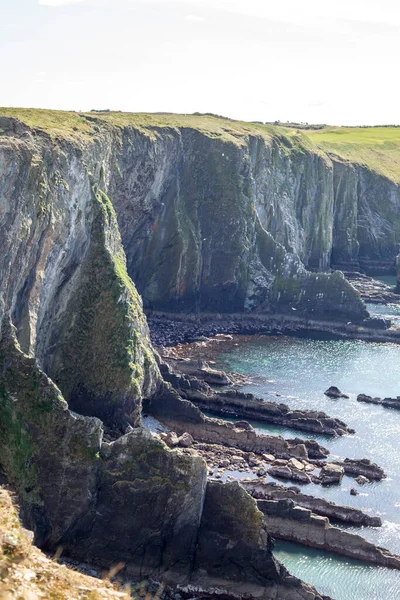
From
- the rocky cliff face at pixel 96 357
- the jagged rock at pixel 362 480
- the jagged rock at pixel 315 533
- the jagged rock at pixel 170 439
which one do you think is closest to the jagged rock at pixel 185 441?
the jagged rock at pixel 170 439

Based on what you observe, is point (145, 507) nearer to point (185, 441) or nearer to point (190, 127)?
point (185, 441)

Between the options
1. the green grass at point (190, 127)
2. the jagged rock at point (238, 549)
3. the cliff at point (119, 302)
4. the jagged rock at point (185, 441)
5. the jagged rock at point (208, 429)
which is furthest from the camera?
the green grass at point (190, 127)

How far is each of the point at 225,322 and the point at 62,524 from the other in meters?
68.8

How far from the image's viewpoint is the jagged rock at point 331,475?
67.2 m

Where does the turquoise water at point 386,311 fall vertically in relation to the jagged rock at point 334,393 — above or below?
above

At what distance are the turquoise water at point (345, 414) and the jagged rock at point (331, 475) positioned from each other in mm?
531

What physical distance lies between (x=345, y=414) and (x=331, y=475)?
60.1 ft

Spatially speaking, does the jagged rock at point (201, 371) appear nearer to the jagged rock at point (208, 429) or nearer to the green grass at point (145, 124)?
the jagged rock at point (208, 429)

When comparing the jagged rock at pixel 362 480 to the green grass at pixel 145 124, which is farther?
the green grass at pixel 145 124

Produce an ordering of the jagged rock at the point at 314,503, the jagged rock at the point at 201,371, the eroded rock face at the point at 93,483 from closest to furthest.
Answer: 1. the eroded rock face at the point at 93,483
2. the jagged rock at the point at 314,503
3. the jagged rock at the point at 201,371

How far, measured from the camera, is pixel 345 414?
85.5 metres

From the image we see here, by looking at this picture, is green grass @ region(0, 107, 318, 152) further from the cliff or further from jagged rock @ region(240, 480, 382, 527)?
jagged rock @ region(240, 480, 382, 527)

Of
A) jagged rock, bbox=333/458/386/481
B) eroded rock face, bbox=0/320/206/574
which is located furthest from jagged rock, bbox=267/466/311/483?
eroded rock face, bbox=0/320/206/574

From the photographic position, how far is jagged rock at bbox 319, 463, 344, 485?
2648 inches
